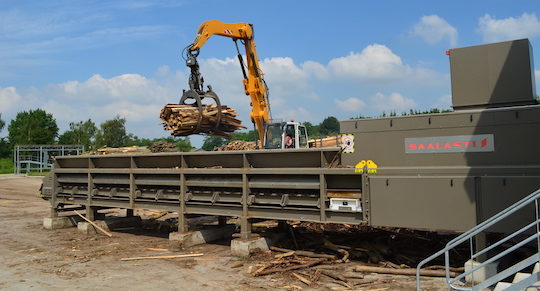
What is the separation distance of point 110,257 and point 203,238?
6.19ft

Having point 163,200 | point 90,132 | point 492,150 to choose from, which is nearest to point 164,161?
point 163,200

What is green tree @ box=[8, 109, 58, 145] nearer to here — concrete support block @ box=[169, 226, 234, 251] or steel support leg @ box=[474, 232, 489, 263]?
concrete support block @ box=[169, 226, 234, 251]

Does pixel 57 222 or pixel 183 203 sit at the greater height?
pixel 183 203

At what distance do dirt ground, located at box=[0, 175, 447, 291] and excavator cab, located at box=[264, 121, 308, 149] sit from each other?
4089 mm

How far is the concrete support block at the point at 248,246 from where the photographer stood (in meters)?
7.50

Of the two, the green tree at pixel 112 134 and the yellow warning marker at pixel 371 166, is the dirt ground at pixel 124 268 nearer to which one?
the yellow warning marker at pixel 371 166

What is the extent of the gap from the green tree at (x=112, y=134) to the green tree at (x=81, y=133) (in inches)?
113

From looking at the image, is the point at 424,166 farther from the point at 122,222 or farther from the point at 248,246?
the point at 122,222

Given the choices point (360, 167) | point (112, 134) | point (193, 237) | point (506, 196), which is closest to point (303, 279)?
point (360, 167)

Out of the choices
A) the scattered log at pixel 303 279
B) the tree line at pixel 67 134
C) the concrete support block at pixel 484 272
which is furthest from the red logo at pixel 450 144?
the tree line at pixel 67 134

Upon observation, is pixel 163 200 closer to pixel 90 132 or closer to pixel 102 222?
pixel 102 222

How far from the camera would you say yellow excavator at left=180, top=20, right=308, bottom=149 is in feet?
32.4

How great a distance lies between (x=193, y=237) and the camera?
28.7 ft

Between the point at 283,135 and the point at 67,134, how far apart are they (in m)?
52.3
